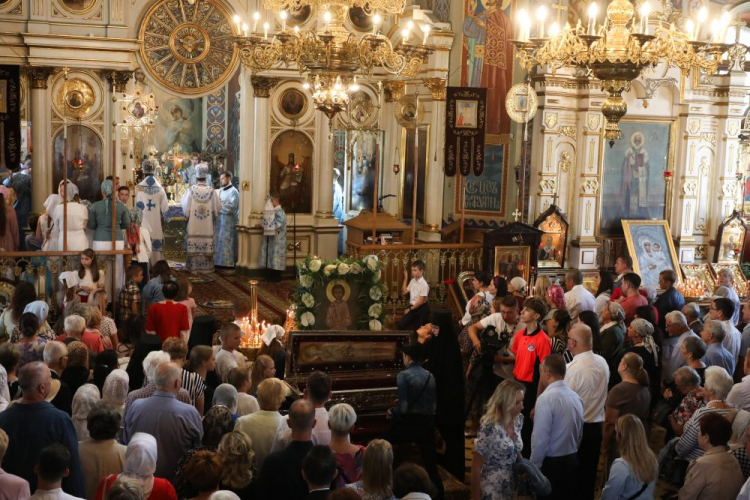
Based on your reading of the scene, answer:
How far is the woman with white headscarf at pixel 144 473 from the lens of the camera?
4680 mm

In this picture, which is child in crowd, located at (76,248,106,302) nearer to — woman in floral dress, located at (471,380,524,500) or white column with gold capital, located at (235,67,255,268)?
white column with gold capital, located at (235,67,255,268)

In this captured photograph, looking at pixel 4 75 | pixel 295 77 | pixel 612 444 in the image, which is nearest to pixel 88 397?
pixel 612 444

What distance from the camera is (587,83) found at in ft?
48.8

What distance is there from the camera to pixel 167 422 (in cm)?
558

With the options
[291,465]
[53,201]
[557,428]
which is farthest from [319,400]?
[53,201]

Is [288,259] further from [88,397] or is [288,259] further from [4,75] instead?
[88,397]

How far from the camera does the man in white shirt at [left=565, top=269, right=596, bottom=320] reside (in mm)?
10109

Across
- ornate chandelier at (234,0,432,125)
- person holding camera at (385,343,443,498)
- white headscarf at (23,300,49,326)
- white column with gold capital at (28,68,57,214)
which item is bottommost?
person holding camera at (385,343,443,498)

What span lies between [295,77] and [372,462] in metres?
12.6

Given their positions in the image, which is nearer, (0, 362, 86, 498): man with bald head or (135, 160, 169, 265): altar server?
(0, 362, 86, 498): man with bald head

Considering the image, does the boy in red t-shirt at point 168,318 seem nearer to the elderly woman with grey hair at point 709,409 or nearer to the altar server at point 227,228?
the elderly woman with grey hair at point 709,409

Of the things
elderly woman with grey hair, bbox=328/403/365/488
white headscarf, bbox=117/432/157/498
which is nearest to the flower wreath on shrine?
elderly woman with grey hair, bbox=328/403/365/488

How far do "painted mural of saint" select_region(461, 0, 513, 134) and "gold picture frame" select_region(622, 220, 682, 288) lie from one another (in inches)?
106

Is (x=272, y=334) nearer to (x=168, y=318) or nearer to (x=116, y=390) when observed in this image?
(x=168, y=318)
